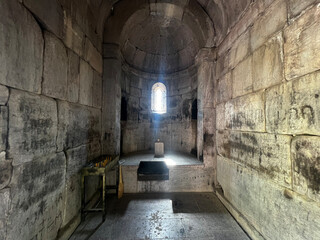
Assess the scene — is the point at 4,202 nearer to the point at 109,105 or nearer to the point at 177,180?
the point at 109,105

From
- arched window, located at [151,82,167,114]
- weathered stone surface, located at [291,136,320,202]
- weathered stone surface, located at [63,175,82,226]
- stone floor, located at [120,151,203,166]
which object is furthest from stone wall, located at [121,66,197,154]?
weathered stone surface, located at [291,136,320,202]

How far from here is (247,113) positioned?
244 centimetres

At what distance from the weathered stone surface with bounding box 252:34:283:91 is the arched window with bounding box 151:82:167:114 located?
4166 millimetres

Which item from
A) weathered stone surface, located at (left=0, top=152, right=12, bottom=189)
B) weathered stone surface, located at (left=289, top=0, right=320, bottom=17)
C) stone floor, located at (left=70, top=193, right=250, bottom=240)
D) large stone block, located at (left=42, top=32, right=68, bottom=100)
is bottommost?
stone floor, located at (left=70, top=193, right=250, bottom=240)

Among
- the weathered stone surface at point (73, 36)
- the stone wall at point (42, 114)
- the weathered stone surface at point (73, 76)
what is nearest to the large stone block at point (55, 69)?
the stone wall at point (42, 114)

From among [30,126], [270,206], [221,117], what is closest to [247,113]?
[221,117]

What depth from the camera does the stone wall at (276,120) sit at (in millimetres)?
1475

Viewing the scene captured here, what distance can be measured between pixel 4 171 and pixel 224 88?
12.3 feet

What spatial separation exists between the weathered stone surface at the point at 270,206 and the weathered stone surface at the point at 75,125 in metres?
3.03

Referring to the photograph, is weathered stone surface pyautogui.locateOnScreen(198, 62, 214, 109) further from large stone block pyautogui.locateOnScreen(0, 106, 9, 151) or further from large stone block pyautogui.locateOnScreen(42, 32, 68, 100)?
large stone block pyautogui.locateOnScreen(0, 106, 9, 151)

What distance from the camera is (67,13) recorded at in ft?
7.48

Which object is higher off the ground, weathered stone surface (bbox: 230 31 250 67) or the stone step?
weathered stone surface (bbox: 230 31 250 67)

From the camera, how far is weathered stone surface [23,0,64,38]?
5.43 ft

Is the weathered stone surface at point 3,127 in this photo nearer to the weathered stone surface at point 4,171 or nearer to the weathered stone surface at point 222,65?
the weathered stone surface at point 4,171
